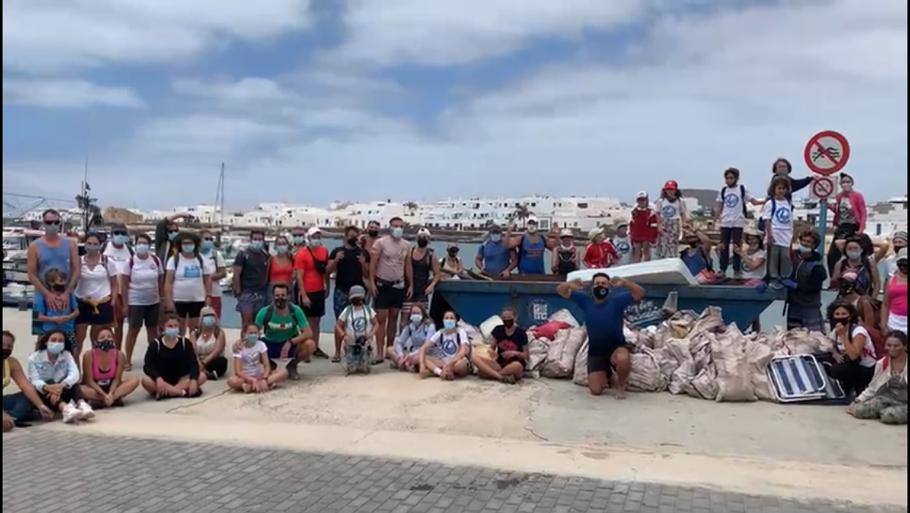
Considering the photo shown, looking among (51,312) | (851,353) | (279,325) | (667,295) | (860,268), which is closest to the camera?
(851,353)

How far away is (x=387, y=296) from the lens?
33.4ft

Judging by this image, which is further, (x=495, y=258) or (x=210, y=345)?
(x=495, y=258)

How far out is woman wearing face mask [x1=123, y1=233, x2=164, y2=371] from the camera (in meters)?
9.45

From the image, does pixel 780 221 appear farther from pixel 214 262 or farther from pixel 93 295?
pixel 93 295

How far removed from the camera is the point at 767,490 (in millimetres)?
5512

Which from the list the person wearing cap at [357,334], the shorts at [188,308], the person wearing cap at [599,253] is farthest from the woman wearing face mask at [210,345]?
the person wearing cap at [599,253]

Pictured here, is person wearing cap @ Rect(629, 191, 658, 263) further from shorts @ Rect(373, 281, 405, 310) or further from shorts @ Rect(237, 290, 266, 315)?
shorts @ Rect(237, 290, 266, 315)

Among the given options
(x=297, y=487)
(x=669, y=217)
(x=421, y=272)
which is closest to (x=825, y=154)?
(x=669, y=217)

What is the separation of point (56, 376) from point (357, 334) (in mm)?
3315

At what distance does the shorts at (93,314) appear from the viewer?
355 inches

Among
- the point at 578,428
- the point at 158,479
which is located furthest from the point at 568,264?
the point at 158,479

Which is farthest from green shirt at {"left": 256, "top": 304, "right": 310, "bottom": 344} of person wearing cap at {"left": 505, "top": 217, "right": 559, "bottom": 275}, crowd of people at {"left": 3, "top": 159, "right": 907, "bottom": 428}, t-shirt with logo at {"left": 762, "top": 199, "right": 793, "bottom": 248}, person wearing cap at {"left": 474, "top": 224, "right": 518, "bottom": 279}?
t-shirt with logo at {"left": 762, "top": 199, "right": 793, "bottom": 248}

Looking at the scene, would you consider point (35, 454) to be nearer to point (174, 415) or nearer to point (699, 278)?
point (174, 415)

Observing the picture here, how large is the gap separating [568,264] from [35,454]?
24.2ft
